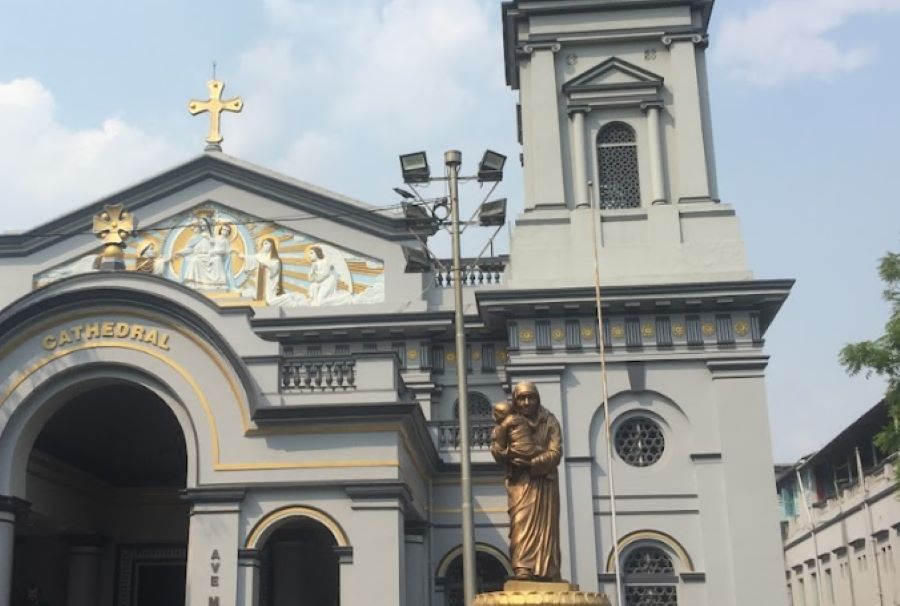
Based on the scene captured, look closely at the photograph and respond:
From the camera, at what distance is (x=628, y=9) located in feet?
80.3

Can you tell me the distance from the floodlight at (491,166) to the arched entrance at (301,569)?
9084 mm

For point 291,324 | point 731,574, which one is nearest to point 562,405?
point 731,574

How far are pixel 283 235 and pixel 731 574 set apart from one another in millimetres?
11264

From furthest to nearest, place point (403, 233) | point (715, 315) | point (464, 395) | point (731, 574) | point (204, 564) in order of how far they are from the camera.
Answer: point (403, 233), point (715, 315), point (731, 574), point (204, 564), point (464, 395)

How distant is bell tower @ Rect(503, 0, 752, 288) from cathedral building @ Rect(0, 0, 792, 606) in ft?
0.19

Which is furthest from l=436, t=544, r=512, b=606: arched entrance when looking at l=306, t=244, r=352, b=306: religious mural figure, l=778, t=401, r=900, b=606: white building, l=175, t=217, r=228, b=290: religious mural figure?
l=778, t=401, r=900, b=606: white building

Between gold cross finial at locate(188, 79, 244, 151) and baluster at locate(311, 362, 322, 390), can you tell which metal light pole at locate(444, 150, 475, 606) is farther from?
gold cross finial at locate(188, 79, 244, 151)

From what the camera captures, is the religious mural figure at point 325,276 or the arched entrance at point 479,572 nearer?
the arched entrance at point 479,572

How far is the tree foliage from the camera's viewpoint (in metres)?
21.2

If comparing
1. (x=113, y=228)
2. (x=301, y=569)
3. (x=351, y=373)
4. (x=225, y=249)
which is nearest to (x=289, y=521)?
(x=351, y=373)

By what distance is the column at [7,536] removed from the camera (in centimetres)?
1750

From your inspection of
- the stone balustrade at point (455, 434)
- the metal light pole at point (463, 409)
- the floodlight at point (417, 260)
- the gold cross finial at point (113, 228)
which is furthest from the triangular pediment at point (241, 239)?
the metal light pole at point (463, 409)

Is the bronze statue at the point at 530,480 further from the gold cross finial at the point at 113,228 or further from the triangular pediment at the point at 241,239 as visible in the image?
the triangular pediment at the point at 241,239

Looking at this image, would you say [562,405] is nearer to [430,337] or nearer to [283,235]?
[430,337]
